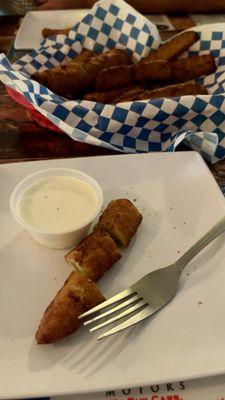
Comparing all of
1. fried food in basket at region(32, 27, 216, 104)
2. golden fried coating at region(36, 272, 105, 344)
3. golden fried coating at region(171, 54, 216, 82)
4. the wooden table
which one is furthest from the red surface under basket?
golden fried coating at region(36, 272, 105, 344)

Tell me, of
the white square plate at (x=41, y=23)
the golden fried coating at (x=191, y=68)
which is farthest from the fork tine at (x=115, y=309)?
the white square plate at (x=41, y=23)

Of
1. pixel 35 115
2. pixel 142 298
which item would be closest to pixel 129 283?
pixel 142 298

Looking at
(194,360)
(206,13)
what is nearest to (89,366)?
(194,360)

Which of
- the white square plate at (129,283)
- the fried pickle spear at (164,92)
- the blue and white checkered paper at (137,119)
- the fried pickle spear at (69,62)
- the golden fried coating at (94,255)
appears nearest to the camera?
the white square plate at (129,283)

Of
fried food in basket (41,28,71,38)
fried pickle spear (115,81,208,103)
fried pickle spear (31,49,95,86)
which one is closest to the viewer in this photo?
fried pickle spear (115,81,208,103)

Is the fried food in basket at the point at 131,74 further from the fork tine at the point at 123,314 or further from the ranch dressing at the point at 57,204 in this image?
the fork tine at the point at 123,314

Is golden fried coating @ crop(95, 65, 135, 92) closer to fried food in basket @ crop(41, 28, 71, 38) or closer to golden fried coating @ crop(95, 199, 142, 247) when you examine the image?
fried food in basket @ crop(41, 28, 71, 38)
